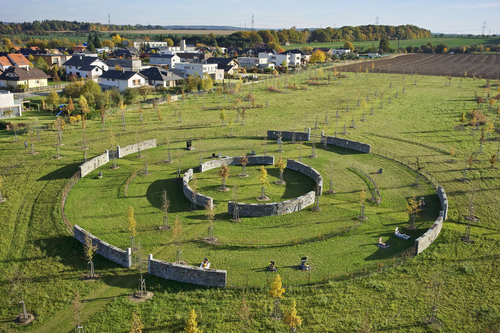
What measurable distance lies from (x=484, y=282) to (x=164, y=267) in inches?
751

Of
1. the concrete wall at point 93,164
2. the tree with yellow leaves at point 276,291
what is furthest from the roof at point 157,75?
the tree with yellow leaves at point 276,291

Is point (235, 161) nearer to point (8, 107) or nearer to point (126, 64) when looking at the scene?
point (8, 107)

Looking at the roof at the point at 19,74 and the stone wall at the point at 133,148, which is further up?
the roof at the point at 19,74

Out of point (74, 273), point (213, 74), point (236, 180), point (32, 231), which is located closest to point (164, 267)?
point (74, 273)

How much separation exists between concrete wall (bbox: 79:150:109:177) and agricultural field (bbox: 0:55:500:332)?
3.18 ft

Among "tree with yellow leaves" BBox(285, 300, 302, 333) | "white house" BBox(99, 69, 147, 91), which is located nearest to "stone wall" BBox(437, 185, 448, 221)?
"tree with yellow leaves" BBox(285, 300, 302, 333)

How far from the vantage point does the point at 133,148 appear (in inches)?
1877

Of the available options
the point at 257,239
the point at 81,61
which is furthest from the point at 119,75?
the point at 257,239

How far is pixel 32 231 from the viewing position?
29875 mm

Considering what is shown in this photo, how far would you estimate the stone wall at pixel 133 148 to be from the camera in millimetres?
45706

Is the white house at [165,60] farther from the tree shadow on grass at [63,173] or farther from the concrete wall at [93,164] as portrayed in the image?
the tree shadow on grass at [63,173]

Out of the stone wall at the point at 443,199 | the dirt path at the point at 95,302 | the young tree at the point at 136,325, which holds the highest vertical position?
the stone wall at the point at 443,199

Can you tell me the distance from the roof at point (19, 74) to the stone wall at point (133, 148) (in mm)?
55592

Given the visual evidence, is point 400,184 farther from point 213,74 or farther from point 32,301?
point 213,74
